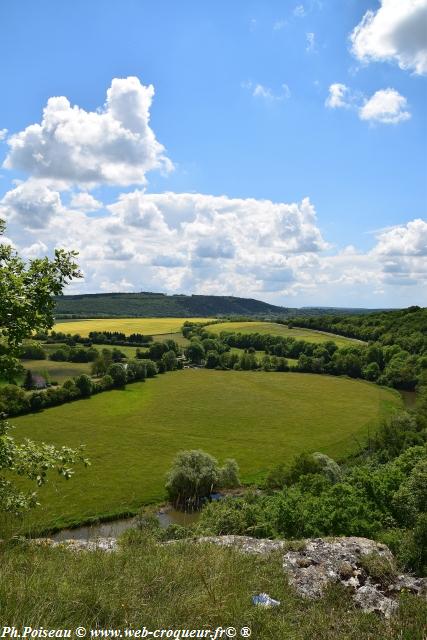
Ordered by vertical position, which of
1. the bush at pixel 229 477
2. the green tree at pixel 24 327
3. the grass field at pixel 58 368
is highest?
the green tree at pixel 24 327

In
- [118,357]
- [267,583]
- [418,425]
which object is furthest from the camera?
[118,357]

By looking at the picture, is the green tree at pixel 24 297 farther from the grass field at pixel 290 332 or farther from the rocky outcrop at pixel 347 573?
the grass field at pixel 290 332

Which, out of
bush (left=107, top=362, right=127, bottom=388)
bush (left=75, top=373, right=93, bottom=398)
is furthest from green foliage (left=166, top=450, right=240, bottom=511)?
bush (left=107, top=362, right=127, bottom=388)

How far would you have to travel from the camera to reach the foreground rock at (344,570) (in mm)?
7727

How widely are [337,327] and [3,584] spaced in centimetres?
18343

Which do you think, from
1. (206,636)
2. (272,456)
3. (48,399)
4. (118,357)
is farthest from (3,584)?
(118,357)

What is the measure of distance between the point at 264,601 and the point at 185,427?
71.6 m

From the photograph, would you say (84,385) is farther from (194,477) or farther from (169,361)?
(194,477)

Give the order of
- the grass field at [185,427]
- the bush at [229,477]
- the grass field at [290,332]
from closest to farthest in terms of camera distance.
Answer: the bush at [229,477]
the grass field at [185,427]
the grass field at [290,332]

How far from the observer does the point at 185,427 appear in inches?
3007

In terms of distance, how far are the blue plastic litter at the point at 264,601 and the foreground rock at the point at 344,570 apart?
47.8 inches

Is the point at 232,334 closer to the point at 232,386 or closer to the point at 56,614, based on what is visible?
the point at 232,386

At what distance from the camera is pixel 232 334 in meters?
175

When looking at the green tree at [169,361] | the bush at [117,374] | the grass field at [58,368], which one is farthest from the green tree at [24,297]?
the green tree at [169,361]
